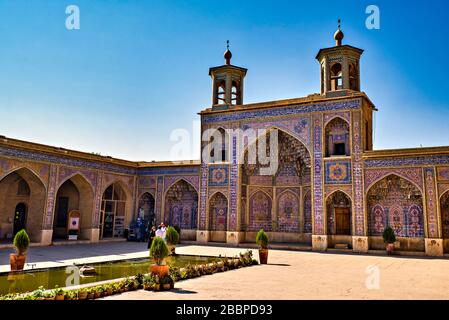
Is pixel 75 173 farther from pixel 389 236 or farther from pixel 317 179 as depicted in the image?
pixel 389 236

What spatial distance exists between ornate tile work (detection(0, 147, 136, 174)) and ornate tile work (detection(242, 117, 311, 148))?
24.3ft

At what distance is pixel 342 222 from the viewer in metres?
16.0

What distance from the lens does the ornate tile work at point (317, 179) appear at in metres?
15.7

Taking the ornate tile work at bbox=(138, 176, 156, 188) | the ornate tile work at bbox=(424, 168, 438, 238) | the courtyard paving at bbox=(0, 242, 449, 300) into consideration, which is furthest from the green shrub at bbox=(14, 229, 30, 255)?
the ornate tile work at bbox=(424, 168, 438, 238)

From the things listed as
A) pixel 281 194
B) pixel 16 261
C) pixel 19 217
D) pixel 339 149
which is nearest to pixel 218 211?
pixel 281 194

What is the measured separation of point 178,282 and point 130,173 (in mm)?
13400

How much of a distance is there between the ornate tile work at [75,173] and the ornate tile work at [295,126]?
317 inches

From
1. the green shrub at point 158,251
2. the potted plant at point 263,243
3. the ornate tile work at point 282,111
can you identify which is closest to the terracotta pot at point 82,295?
the green shrub at point 158,251

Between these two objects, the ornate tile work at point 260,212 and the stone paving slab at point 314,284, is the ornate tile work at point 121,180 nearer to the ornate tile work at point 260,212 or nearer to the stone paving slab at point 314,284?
the ornate tile work at point 260,212

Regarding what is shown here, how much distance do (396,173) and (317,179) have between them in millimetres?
3046

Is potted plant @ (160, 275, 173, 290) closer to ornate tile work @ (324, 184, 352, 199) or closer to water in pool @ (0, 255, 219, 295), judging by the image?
water in pool @ (0, 255, 219, 295)

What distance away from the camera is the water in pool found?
713 cm
